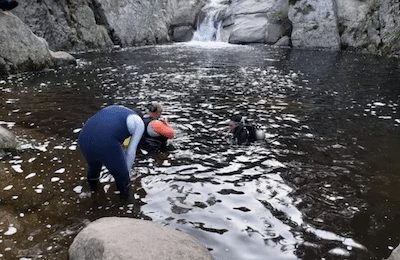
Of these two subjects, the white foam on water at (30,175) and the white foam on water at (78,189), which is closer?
the white foam on water at (78,189)

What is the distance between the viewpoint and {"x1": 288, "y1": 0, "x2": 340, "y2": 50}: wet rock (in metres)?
37.5

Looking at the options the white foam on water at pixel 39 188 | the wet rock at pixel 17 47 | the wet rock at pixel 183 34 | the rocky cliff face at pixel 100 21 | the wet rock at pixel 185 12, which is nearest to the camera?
the white foam on water at pixel 39 188

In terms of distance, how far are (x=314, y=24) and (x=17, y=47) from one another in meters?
26.3

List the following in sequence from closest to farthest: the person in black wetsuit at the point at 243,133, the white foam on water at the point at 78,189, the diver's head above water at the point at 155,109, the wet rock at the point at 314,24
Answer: the white foam on water at the point at 78,189 < the diver's head above water at the point at 155,109 < the person in black wetsuit at the point at 243,133 < the wet rock at the point at 314,24

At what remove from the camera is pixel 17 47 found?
843 inches

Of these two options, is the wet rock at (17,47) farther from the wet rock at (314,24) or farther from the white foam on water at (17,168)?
the wet rock at (314,24)

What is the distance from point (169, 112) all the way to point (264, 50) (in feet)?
73.9

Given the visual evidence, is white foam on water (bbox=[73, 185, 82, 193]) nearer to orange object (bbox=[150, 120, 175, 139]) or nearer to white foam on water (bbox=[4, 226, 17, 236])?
white foam on water (bbox=[4, 226, 17, 236])

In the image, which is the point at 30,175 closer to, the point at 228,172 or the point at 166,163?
the point at 166,163

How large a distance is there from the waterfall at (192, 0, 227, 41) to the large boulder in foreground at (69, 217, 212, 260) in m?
40.2

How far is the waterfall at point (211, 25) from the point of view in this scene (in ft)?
151

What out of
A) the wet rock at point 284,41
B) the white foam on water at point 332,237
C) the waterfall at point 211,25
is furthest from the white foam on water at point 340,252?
the waterfall at point 211,25

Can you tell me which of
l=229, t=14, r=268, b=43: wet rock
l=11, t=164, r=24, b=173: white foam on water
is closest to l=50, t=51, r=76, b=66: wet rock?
l=11, t=164, r=24, b=173: white foam on water

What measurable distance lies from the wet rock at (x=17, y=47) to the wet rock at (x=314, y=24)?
79.5ft
